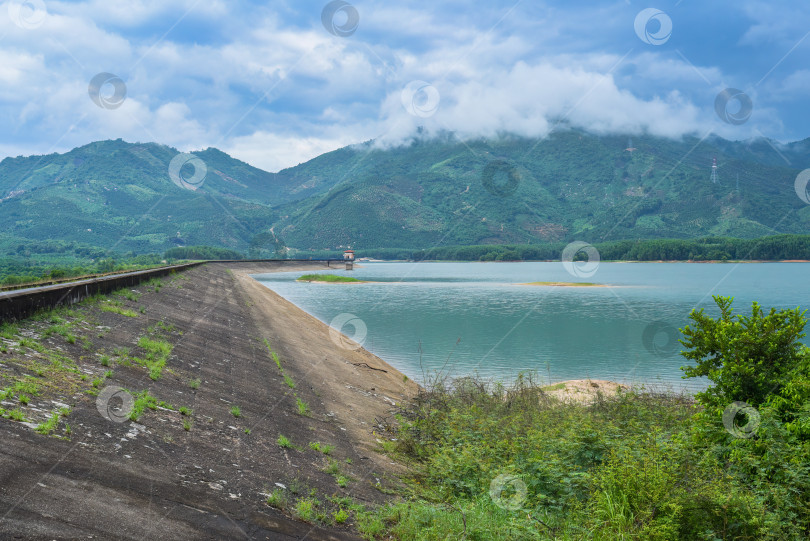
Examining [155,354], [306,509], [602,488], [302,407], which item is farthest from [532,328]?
[306,509]

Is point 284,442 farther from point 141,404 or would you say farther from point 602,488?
point 602,488

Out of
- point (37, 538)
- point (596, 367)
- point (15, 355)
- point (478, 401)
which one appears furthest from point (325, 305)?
point (37, 538)

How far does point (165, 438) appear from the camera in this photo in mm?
7941

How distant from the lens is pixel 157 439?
7758 millimetres

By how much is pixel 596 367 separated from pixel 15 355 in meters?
26.0

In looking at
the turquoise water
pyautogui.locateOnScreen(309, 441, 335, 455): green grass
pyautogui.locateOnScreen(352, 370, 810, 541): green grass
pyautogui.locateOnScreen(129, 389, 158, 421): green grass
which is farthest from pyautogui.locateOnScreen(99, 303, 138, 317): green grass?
pyautogui.locateOnScreen(352, 370, 810, 541): green grass

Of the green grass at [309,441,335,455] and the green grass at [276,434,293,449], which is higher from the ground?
the green grass at [309,441,335,455]

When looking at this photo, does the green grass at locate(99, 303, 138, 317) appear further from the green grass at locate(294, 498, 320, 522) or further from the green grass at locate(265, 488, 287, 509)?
the green grass at locate(294, 498, 320, 522)

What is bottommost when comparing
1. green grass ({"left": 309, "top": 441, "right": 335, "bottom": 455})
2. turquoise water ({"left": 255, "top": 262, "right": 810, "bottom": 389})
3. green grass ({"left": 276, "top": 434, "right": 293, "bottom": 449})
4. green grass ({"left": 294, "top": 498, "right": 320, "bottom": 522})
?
green grass ({"left": 294, "top": 498, "right": 320, "bottom": 522})

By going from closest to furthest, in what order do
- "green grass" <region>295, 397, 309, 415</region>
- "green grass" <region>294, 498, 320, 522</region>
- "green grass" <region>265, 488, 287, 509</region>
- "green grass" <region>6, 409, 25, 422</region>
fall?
1. "green grass" <region>6, 409, 25, 422</region>
2. "green grass" <region>294, 498, 320, 522</region>
3. "green grass" <region>265, 488, 287, 509</region>
4. "green grass" <region>295, 397, 309, 415</region>

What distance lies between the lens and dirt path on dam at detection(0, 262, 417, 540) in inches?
215

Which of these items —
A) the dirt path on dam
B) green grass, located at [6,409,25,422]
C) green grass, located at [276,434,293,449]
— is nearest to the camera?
the dirt path on dam

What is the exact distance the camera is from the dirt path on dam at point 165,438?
546cm

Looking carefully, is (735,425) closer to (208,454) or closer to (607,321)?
(208,454)
